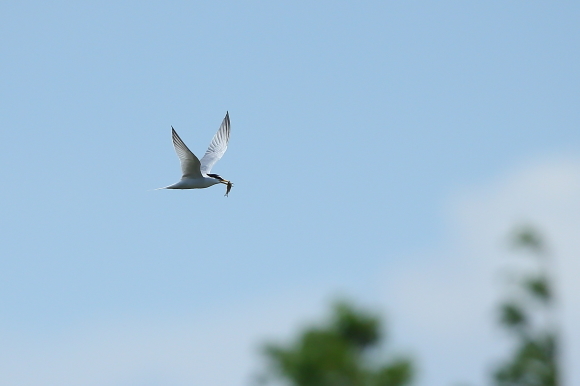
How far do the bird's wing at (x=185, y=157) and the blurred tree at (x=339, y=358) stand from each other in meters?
6.41

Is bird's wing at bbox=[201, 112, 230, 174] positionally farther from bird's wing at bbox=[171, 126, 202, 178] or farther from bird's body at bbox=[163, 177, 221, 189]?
bird's wing at bbox=[171, 126, 202, 178]

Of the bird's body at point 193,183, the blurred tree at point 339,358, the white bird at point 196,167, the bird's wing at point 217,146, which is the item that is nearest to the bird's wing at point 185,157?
the white bird at point 196,167

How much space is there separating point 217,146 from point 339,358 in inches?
446

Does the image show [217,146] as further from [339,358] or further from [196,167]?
[339,358]

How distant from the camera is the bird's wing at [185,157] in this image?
906 inches

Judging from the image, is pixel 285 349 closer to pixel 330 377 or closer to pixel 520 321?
pixel 330 377

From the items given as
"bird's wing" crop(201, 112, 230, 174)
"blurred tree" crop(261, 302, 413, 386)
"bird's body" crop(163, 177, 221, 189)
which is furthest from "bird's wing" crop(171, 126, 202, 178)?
"blurred tree" crop(261, 302, 413, 386)

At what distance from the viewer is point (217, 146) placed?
88.7 feet

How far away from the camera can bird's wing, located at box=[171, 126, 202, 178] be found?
2300 centimetres

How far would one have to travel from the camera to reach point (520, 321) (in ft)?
60.6

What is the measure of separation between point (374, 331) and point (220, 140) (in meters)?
11.0

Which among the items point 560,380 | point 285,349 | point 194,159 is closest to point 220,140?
point 194,159

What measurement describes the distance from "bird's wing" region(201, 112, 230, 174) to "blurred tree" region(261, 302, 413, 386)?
351 inches

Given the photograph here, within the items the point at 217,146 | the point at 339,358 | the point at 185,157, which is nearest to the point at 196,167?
the point at 185,157
